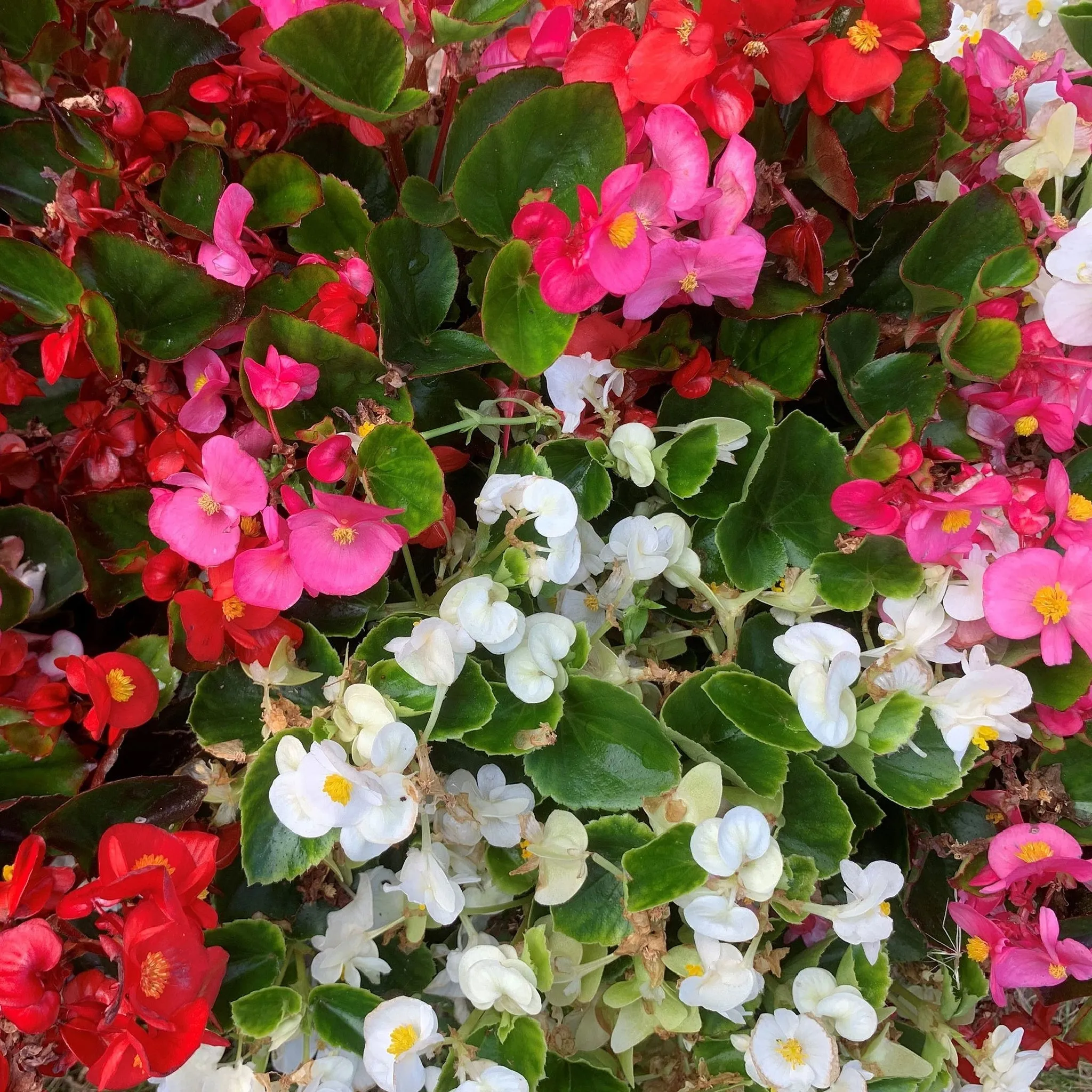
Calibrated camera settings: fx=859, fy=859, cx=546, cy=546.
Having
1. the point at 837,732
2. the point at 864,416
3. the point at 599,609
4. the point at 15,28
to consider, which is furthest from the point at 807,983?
the point at 15,28

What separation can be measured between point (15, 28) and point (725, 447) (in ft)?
2.05

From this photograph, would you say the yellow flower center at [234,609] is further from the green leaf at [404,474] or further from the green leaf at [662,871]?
the green leaf at [662,871]

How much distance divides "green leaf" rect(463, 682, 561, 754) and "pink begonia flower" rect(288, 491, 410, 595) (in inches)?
5.0

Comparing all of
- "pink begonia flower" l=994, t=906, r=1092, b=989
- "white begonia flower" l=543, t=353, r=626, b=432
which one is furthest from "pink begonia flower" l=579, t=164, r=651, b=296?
"pink begonia flower" l=994, t=906, r=1092, b=989

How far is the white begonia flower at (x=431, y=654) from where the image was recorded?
53 centimetres

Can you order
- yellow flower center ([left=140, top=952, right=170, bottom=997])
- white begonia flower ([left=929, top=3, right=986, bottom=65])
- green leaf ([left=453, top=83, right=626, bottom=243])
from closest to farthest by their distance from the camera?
yellow flower center ([left=140, top=952, right=170, bottom=997])
green leaf ([left=453, top=83, right=626, bottom=243])
white begonia flower ([left=929, top=3, right=986, bottom=65])

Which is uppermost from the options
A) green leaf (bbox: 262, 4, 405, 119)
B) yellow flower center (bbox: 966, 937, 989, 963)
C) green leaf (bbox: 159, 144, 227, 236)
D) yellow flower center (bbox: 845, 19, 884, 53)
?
yellow flower center (bbox: 845, 19, 884, 53)

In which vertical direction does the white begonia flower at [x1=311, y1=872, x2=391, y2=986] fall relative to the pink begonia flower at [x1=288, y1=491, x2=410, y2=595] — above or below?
below

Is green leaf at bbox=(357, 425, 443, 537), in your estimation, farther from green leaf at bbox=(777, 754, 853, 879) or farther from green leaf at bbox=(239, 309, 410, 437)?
green leaf at bbox=(777, 754, 853, 879)

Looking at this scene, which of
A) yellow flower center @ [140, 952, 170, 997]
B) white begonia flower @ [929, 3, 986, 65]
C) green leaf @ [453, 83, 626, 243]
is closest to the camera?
yellow flower center @ [140, 952, 170, 997]

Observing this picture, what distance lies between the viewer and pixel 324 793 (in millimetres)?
503

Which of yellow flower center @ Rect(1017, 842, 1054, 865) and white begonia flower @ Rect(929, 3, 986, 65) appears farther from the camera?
white begonia flower @ Rect(929, 3, 986, 65)

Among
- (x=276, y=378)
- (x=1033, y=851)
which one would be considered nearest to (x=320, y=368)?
(x=276, y=378)

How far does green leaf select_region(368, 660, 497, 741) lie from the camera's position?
1.86 ft
